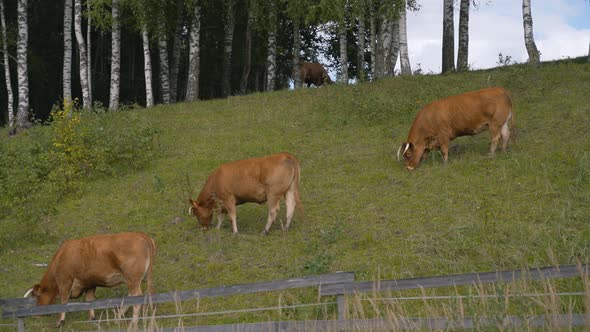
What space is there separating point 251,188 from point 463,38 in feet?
51.9

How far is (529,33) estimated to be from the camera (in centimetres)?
2627

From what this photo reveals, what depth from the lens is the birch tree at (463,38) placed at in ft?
92.1

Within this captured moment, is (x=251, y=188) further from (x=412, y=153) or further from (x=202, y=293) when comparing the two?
(x=202, y=293)

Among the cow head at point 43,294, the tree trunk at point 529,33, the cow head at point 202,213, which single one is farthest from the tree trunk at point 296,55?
the cow head at point 43,294

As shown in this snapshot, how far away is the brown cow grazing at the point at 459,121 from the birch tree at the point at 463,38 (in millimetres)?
10433

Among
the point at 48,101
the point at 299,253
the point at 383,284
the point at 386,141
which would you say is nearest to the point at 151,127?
the point at 386,141

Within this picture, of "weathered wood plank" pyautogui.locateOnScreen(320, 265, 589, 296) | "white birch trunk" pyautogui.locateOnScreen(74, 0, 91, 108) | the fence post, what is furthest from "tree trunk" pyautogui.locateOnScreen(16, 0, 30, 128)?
"weathered wood plank" pyautogui.locateOnScreen(320, 265, 589, 296)

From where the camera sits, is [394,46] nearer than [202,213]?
No

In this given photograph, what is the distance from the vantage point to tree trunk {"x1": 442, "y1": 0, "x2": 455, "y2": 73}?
28234mm

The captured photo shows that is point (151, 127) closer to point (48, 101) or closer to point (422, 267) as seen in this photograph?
point (422, 267)

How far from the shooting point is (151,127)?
950 inches

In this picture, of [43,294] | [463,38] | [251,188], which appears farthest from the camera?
[463,38]

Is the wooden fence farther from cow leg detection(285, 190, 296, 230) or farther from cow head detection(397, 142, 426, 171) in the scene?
cow head detection(397, 142, 426, 171)

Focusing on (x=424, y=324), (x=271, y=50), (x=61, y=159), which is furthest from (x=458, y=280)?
(x=271, y=50)
